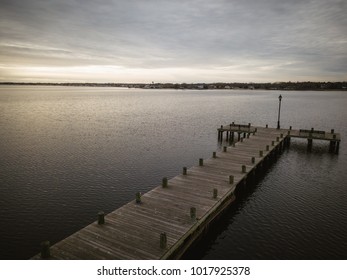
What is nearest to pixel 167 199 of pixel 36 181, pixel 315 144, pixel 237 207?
pixel 237 207

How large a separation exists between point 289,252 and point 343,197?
36.0 ft

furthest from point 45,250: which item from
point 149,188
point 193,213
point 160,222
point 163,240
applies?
point 149,188

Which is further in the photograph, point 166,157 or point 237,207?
point 166,157

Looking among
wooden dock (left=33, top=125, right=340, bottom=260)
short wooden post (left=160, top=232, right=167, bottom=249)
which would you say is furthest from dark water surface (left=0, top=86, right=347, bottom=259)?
short wooden post (left=160, top=232, right=167, bottom=249)

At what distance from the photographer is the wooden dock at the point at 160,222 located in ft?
39.8

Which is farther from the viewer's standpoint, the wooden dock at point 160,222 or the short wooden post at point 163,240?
the short wooden post at point 163,240

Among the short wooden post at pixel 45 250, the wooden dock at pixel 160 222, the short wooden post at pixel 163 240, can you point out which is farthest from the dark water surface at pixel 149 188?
the short wooden post at pixel 45 250

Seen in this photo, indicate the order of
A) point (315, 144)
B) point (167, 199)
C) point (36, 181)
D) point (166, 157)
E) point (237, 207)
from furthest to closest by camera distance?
point (315, 144) < point (166, 157) < point (36, 181) < point (237, 207) < point (167, 199)

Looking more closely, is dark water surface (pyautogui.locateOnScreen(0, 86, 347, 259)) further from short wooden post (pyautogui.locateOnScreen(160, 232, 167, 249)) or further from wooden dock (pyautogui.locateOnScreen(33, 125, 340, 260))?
short wooden post (pyautogui.locateOnScreen(160, 232, 167, 249))

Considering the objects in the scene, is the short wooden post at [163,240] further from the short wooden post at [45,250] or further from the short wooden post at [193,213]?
the short wooden post at [45,250]

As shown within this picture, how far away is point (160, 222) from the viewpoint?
14844 millimetres

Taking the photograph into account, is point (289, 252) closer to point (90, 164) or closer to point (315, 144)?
point (90, 164)

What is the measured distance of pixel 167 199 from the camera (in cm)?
1794

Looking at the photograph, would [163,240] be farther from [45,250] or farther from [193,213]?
[45,250]
